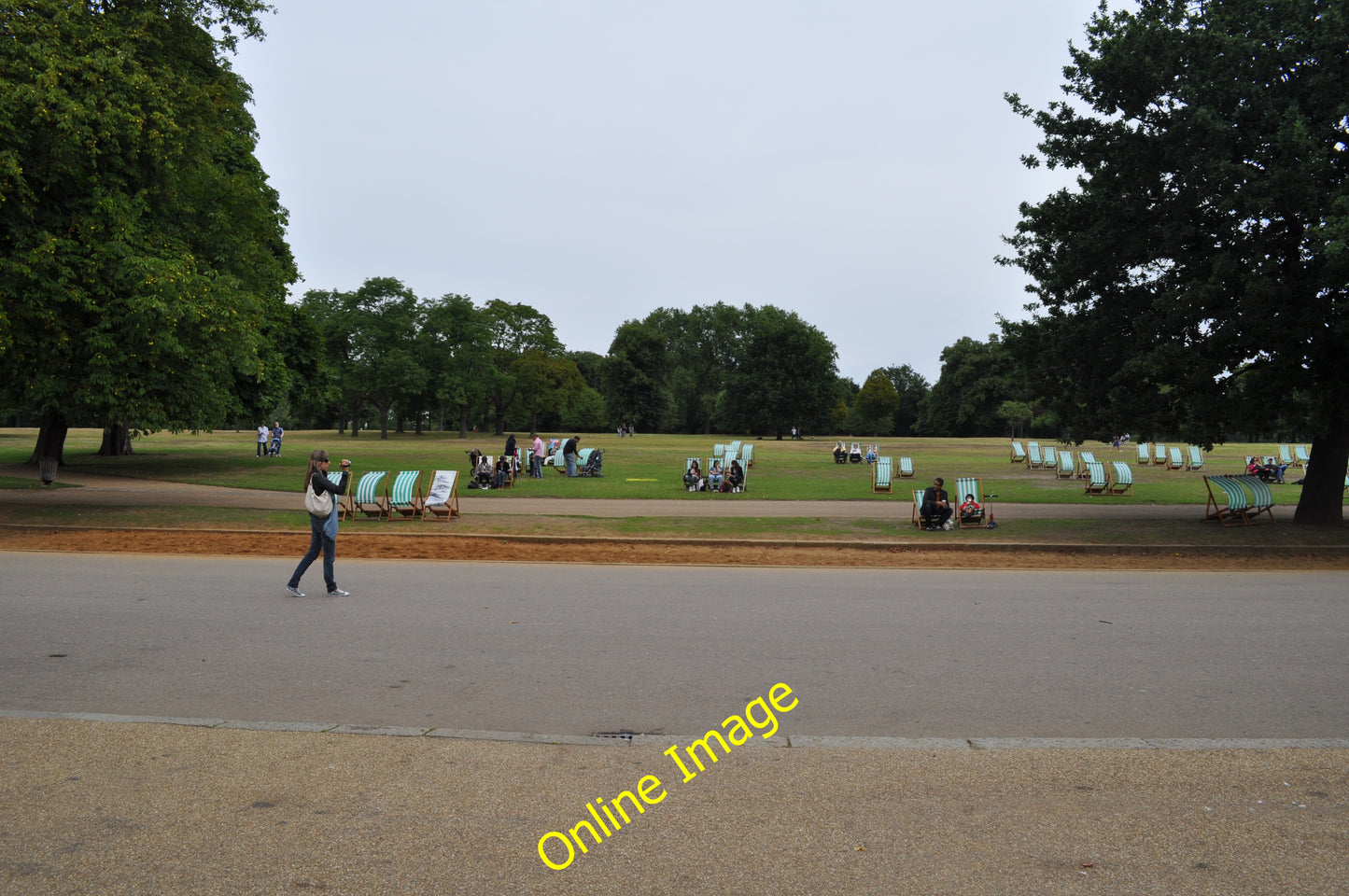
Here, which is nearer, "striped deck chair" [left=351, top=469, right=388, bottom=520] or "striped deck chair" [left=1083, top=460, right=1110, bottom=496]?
"striped deck chair" [left=351, top=469, right=388, bottom=520]

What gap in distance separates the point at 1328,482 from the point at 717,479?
15.1 meters

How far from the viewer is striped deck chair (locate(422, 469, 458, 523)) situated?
18.4 meters

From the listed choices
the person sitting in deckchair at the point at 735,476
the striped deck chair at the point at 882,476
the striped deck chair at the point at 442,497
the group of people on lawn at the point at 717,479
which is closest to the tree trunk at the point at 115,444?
the striped deck chair at the point at 442,497

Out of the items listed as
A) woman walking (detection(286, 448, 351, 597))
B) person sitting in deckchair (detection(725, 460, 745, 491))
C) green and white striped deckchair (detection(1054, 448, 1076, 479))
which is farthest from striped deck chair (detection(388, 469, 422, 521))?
green and white striped deckchair (detection(1054, 448, 1076, 479))

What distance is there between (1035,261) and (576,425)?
89.6 meters

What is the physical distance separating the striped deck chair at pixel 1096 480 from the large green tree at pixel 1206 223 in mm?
8660

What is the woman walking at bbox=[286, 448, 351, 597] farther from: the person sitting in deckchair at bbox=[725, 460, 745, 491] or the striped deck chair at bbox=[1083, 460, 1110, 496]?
the striped deck chair at bbox=[1083, 460, 1110, 496]

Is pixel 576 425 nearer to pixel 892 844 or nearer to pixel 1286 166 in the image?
pixel 1286 166

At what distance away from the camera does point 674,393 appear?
108688mm

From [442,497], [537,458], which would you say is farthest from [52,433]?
[442,497]

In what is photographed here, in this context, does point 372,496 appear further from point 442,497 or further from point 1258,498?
point 1258,498

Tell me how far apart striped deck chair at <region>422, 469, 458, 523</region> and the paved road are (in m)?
6.75

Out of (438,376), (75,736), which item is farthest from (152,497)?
(438,376)

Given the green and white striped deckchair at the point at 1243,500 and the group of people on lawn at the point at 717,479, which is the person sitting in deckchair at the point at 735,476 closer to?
the group of people on lawn at the point at 717,479
